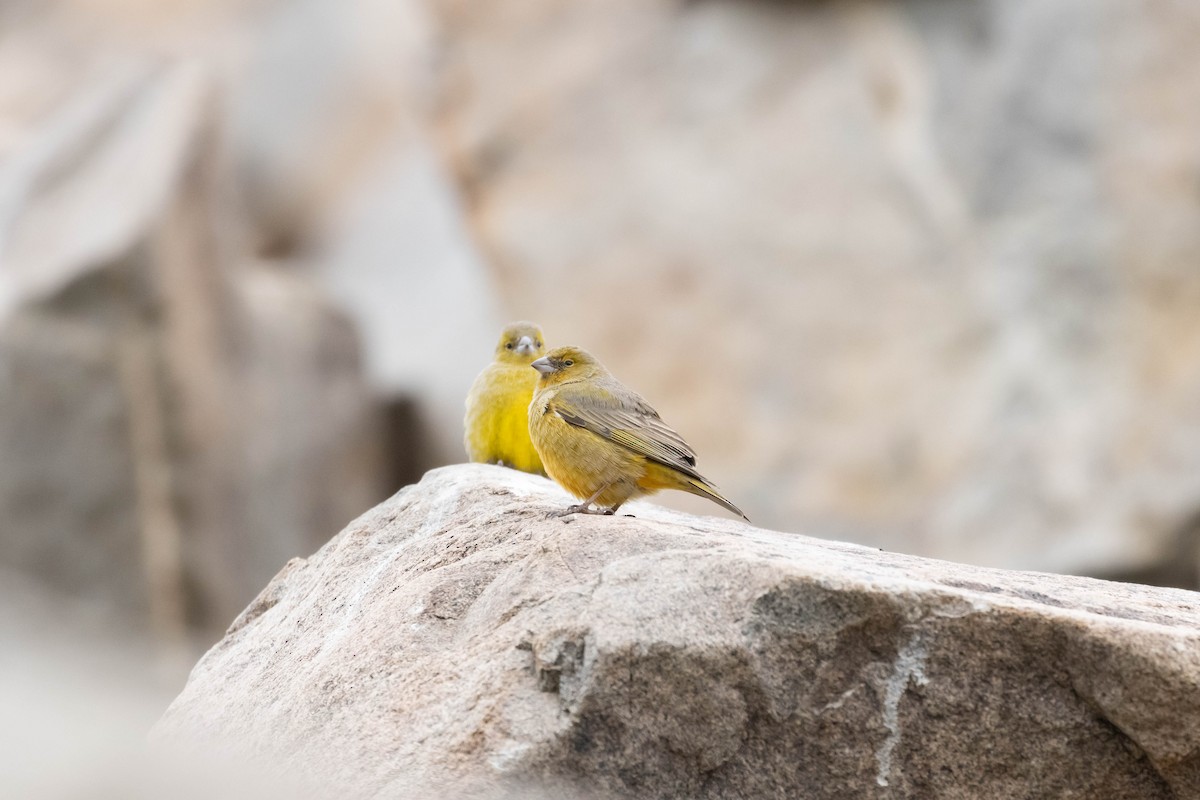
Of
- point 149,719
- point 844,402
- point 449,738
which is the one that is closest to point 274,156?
point 844,402

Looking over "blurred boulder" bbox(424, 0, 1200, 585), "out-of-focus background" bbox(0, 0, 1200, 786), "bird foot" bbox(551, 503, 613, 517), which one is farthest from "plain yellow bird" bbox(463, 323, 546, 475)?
"blurred boulder" bbox(424, 0, 1200, 585)

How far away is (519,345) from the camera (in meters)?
6.95

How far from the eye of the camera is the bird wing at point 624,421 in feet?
15.8

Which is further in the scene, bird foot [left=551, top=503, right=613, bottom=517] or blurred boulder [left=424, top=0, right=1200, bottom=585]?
blurred boulder [left=424, top=0, right=1200, bottom=585]

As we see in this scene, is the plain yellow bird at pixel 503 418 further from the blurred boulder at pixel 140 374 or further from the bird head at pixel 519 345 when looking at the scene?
the blurred boulder at pixel 140 374

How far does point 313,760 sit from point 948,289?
838cm

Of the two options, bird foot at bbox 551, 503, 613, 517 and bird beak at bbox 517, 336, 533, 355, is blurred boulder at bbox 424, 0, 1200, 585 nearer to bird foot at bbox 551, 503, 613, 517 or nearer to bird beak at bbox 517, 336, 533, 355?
bird beak at bbox 517, 336, 533, 355

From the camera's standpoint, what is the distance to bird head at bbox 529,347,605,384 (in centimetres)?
559

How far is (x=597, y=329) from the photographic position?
12031 millimetres

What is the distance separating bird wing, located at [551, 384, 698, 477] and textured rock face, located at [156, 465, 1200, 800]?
976 mm

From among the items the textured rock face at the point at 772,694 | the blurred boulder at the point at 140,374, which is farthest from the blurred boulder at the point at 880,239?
the textured rock face at the point at 772,694

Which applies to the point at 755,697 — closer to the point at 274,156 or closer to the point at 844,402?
the point at 844,402

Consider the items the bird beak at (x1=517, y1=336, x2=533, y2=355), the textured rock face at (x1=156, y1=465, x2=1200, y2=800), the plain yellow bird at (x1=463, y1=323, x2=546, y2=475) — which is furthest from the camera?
the bird beak at (x1=517, y1=336, x2=533, y2=355)

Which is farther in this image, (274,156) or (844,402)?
(274,156)
